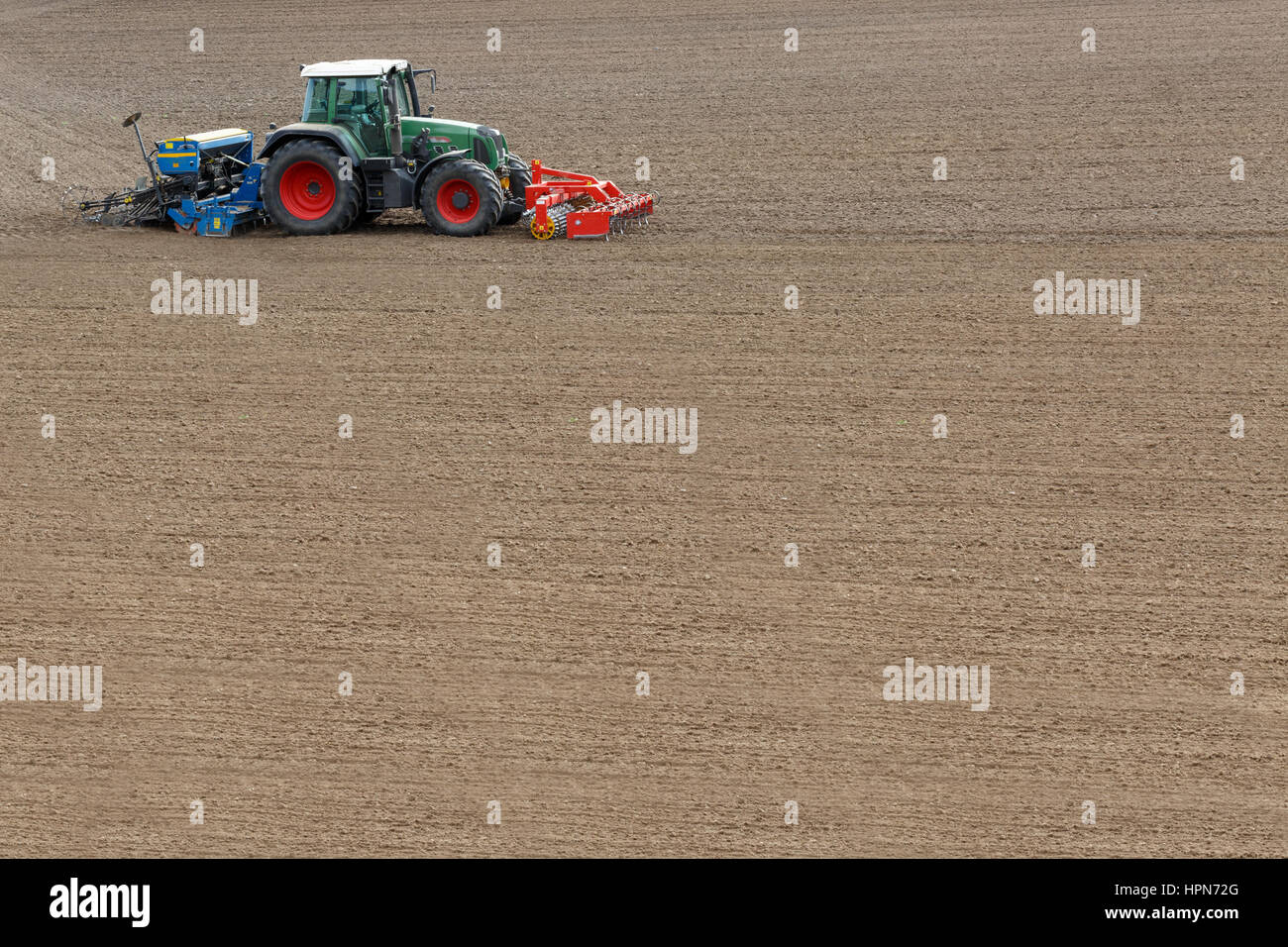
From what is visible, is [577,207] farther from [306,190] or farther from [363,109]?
[306,190]

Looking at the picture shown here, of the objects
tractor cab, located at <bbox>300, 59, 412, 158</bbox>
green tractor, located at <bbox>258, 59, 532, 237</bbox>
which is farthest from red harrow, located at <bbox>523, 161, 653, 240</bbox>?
tractor cab, located at <bbox>300, 59, 412, 158</bbox>

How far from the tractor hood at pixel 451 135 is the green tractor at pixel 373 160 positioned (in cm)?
1

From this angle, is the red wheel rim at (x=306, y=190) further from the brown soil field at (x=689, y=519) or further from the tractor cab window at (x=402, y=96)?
the tractor cab window at (x=402, y=96)

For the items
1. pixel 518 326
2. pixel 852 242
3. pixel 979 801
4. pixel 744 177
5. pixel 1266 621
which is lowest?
pixel 979 801

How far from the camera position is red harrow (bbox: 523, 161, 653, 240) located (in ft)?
54.2

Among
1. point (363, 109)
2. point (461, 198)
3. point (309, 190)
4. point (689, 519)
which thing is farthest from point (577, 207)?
point (689, 519)

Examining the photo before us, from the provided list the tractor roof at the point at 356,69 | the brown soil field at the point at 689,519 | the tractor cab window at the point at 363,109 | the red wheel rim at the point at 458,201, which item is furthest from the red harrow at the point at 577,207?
the tractor roof at the point at 356,69

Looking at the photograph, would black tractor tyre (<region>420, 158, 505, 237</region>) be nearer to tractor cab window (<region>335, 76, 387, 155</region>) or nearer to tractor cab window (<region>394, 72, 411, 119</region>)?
tractor cab window (<region>335, 76, 387, 155</region>)

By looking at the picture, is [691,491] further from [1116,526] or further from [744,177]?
[744,177]

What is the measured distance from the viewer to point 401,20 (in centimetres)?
2712

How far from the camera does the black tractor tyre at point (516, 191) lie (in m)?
17.0

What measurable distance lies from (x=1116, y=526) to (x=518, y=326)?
6139 mm

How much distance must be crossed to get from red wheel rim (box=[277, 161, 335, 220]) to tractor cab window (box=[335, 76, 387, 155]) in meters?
0.62

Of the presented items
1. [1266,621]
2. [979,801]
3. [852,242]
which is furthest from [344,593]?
[852,242]
